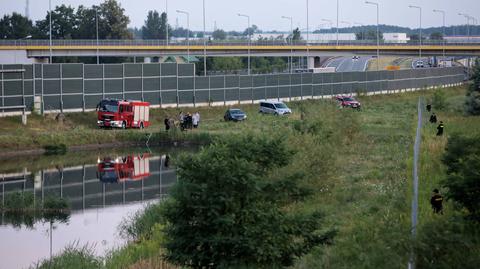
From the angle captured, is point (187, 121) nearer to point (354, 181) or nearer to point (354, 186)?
point (354, 181)

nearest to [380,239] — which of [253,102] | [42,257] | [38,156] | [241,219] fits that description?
[241,219]

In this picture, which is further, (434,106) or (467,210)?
(434,106)

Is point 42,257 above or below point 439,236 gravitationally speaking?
below

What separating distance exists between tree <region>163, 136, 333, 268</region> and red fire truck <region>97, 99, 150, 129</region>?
Result: 38.4 m

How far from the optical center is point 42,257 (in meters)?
30.1

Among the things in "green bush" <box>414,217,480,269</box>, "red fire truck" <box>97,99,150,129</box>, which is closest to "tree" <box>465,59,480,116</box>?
"red fire truck" <box>97,99,150,129</box>

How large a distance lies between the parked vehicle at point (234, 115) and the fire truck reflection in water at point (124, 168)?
1222 centimetres

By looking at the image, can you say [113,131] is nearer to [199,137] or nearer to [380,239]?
[199,137]

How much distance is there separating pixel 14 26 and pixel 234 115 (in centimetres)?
8162

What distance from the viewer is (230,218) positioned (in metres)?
21.7

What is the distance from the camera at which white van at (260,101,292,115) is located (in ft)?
234

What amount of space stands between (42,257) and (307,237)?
10.3 meters

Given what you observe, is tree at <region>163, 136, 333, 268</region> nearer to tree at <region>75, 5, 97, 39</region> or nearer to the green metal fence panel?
the green metal fence panel

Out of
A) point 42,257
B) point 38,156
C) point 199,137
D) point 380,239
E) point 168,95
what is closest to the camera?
point 380,239
